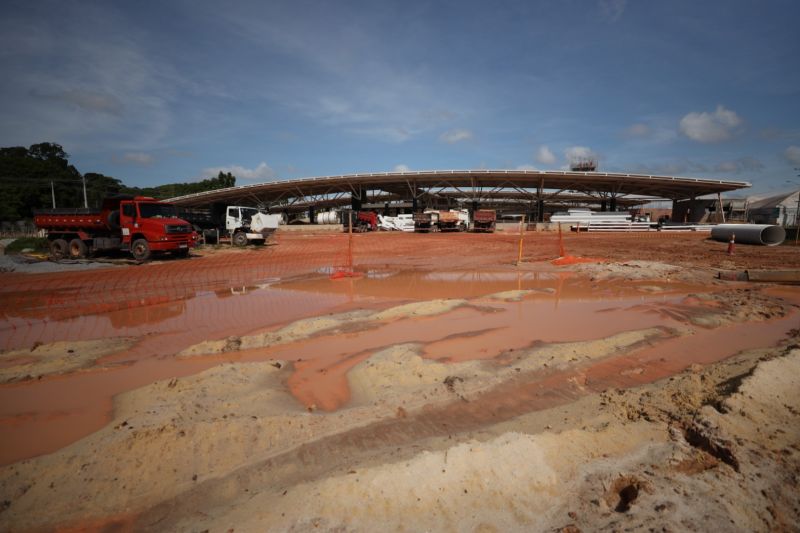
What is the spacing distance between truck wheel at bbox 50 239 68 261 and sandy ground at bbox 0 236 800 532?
1465 centimetres

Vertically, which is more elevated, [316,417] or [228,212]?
[228,212]

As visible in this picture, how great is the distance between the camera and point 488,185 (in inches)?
1802

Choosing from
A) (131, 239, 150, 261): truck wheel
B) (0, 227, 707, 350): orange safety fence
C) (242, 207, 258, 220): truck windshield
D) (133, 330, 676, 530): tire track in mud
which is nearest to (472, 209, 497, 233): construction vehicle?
(0, 227, 707, 350): orange safety fence

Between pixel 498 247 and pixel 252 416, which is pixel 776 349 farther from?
pixel 498 247

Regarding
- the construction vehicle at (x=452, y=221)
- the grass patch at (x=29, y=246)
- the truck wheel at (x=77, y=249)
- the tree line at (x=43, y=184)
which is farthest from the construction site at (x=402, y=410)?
the tree line at (x=43, y=184)

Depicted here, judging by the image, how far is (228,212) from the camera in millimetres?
23016

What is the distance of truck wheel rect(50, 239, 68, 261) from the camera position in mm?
15828

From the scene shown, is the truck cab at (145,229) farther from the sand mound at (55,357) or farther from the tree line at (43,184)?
the tree line at (43,184)

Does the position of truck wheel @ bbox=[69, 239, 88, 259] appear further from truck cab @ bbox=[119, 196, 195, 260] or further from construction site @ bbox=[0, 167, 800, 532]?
construction site @ bbox=[0, 167, 800, 532]

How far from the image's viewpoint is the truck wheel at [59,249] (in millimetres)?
15828

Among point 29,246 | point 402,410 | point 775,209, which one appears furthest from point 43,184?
point 775,209

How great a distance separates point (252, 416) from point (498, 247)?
19.8 meters

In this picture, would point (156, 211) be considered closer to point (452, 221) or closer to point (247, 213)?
point (247, 213)

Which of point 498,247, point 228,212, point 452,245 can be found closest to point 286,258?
point 228,212
